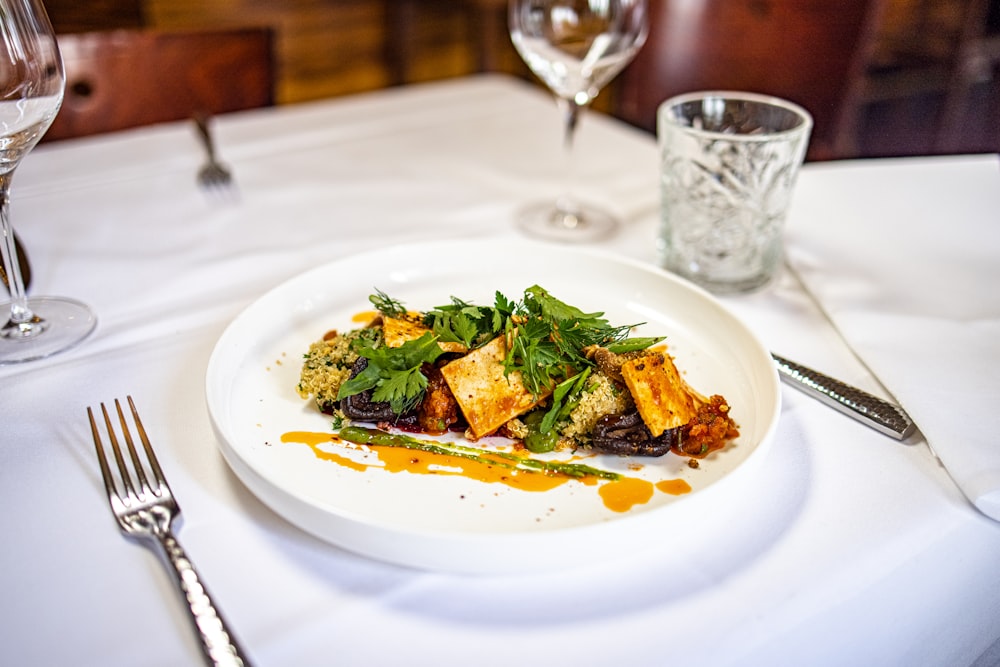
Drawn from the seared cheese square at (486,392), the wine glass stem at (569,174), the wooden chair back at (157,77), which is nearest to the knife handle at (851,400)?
the seared cheese square at (486,392)

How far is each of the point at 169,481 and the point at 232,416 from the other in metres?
0.12

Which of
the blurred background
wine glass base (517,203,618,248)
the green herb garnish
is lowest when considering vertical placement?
the blurred background

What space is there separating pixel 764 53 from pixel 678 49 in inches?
11.9

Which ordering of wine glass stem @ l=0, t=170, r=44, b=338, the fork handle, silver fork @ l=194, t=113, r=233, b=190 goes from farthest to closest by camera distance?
silver fork @ l=194, t=113, r=233, b=190 < wine glass stem @ l=0, t=170, r=44, b=338 < the fork handle

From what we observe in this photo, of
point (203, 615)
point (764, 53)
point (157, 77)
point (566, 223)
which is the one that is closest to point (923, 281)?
point (566, 223)

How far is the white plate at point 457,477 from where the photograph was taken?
0.83m

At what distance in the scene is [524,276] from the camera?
145 cm

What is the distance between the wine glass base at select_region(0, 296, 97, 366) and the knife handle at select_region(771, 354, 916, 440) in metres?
1.16

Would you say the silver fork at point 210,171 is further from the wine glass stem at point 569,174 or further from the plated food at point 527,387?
the plated food at point 527,387

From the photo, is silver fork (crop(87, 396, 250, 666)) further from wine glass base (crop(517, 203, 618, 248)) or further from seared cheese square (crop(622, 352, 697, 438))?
wine glass base (crop(517, 203, 618, 248))

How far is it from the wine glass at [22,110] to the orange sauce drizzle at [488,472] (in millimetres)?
558

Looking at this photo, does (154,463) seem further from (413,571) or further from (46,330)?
(46,330)

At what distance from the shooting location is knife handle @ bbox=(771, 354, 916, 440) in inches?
43.5

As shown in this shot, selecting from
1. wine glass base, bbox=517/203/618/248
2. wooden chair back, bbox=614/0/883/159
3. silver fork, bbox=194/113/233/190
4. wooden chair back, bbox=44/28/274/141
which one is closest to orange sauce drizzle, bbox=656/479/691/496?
wine glass base, bbox=517/203/618/248
